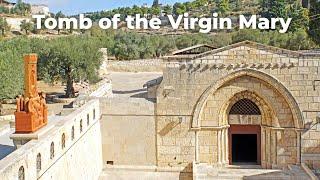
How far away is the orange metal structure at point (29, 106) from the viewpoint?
36.8 ft

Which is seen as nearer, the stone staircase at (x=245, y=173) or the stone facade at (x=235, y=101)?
the stone staircase at (x=245, y=173)

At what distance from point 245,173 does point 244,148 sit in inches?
87.6

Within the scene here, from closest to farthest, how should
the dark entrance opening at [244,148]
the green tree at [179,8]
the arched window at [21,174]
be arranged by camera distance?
the arched window at [21,174] → the dark entrance opening at [244,148] → the green tree at [179,8]

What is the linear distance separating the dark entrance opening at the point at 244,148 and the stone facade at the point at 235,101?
75 cm

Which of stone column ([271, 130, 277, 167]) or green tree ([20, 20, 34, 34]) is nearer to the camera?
stone column ([271, 130, 277, 167])

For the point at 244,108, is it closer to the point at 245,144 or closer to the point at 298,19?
the point at 245,144

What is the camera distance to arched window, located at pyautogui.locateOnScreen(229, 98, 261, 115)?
19.0 m

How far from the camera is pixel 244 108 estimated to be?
1912 centimetres

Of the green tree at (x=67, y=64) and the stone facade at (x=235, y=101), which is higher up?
the green tree at (x=67, y=64)

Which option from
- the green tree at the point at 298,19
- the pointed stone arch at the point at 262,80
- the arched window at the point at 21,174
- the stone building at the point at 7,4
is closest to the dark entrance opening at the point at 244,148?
the pointed stone arch at the point at 262,80

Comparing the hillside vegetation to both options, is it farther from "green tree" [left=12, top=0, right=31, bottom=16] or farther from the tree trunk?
A: "green tree" [left=12, top=0, right=31, bottom=16]

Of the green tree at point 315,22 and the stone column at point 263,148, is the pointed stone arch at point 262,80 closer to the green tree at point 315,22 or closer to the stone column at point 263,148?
the stone column at point 263,148

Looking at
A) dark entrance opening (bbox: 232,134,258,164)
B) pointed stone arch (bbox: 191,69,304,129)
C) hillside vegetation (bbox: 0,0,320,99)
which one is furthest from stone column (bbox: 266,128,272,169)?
hillside vegetation (bbox: 0,0,320,99)

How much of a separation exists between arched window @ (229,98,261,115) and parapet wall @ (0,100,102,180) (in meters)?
5.62
